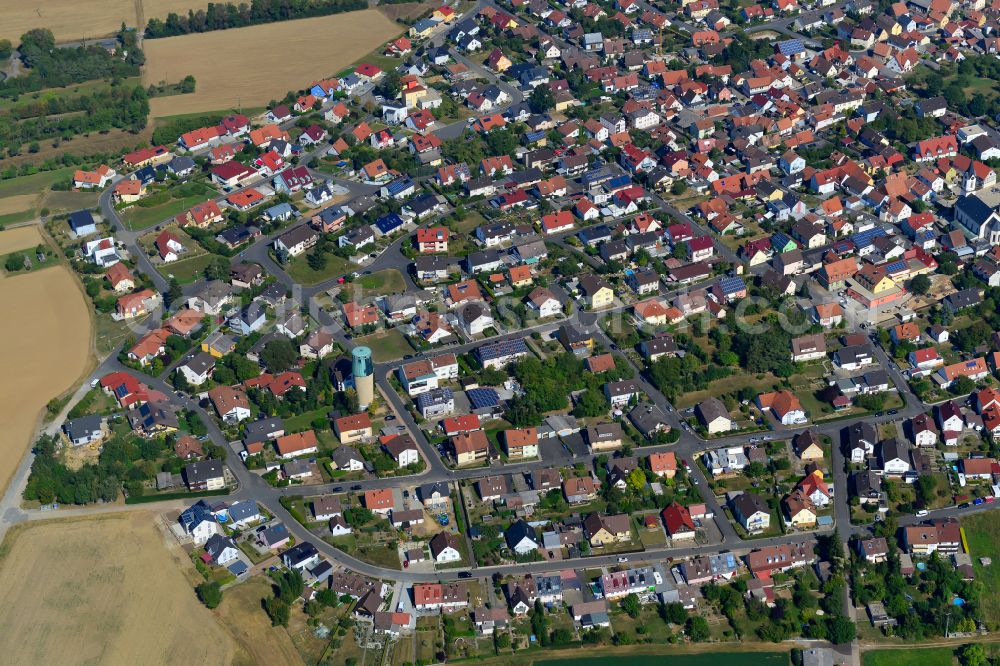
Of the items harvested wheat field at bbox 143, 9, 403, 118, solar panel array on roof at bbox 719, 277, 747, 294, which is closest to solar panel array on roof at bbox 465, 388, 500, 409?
solar panel array on roof at bbox 719, 277, 747, 294

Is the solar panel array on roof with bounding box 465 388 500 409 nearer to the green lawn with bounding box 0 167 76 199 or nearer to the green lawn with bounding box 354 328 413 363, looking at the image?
the green lawn with bounding box 354 328 413 363

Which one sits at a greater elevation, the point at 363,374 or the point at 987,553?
the point at 363,374

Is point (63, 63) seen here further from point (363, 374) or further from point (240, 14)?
point (363, 374)

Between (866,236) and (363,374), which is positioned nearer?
(363,374)

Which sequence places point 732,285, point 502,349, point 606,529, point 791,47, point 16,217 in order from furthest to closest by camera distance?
1. point 791,47
2. point 16,217
3. point 732,285
4. point 502,349
5. point 606,529

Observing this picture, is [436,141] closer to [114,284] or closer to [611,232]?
[611,232]

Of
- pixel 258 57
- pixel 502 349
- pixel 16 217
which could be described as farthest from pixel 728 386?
pixel 258 57
